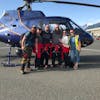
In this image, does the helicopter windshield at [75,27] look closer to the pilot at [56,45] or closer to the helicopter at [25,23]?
the helicopter at [25,23]

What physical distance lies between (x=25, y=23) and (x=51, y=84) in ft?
22.9

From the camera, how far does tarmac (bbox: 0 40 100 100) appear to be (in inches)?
329

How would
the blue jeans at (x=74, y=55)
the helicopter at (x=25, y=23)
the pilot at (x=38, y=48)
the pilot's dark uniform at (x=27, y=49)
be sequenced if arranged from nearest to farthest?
→ the pilot's dark uniform at (x=27, y=49)
the pilot at (x=38, y=48)
the blue jeans at (x=74, y=55)
the helicopter at (x=25, y=23)

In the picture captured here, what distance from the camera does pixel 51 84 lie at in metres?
9.98

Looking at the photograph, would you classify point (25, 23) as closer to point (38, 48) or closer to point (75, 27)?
point (75, 27)

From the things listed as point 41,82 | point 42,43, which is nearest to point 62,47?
point 42,43

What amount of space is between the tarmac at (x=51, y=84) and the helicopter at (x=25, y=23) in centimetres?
340

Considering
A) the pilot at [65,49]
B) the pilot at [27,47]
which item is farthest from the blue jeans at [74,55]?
the pilot at [27,47]

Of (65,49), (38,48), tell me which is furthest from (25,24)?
(65,49)

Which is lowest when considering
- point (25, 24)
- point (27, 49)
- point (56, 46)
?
point (56, 46)

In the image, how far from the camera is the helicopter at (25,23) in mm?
16219

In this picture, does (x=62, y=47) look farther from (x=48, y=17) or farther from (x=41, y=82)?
(x=41, y=82)

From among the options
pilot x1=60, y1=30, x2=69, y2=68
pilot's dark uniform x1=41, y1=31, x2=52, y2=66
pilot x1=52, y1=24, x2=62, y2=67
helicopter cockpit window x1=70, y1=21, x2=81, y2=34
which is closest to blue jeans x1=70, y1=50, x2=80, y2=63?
pilot x1=60, y1=30, x2=69, y2=68

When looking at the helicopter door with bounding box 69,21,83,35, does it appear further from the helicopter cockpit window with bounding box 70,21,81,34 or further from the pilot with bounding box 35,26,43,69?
the pilot with bounding box 35,26,43,69
